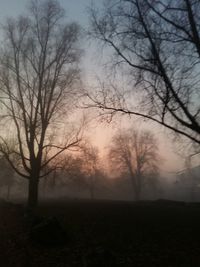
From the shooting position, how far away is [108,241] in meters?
11.5

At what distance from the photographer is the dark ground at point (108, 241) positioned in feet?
31.8

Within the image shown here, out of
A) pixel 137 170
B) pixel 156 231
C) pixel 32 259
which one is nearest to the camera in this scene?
pixel 32 259

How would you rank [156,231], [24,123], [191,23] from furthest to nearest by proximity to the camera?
[24,123] < [156,231] < [191,23]

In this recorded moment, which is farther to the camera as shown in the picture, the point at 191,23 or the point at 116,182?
the point at 116,182

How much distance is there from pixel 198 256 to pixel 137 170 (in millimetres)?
49710

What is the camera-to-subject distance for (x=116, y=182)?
257 feet

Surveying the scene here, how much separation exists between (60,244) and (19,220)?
151 inches

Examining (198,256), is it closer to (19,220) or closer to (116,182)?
(19,220)

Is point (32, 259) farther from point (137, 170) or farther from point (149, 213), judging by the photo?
point (137, 170)

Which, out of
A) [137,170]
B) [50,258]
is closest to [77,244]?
[50,258]

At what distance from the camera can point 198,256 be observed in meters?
10.2

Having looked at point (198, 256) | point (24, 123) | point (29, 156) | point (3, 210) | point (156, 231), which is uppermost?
point (24, 123)

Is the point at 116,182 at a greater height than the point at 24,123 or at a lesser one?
greater

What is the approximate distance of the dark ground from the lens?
31.8 ft
